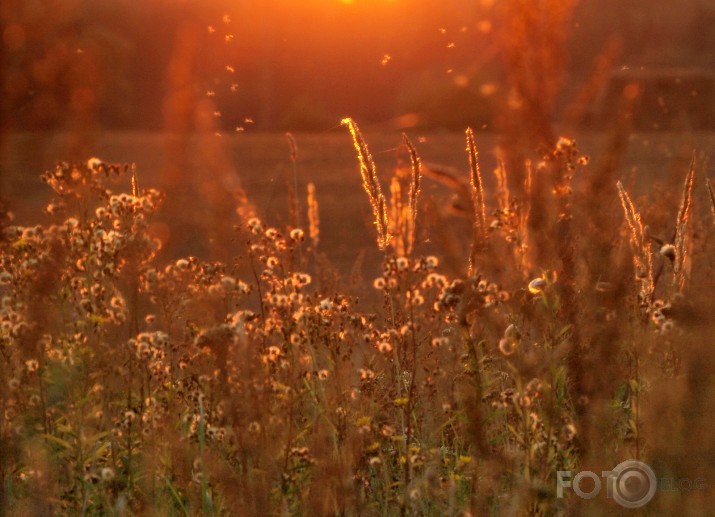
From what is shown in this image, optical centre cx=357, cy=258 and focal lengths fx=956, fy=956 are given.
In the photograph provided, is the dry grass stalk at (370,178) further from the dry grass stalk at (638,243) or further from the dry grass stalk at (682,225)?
the dry grass stalk at (682,225)

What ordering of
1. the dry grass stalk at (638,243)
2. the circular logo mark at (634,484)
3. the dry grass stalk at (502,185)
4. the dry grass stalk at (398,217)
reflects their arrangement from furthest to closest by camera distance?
the dry grass stalk at (502,185), the dry grass stalk at (638,243), the dry grass stalk at (398,217), the circular logo mark at (634,484)

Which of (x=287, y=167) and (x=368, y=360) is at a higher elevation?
(x=287, y=167)

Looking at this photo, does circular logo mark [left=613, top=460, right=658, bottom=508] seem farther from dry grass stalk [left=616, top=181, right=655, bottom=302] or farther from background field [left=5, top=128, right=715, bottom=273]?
background field [left=5, top=128, right=715, bottom=273]

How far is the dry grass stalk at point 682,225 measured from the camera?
280 centimetres

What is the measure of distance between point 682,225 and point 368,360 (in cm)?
143

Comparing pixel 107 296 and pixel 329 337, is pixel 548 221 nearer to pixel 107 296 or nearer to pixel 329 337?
pixel 329 337

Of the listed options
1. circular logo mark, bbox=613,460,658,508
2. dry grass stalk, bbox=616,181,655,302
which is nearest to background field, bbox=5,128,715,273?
dry grass stalk, bbox=616,181,655,302

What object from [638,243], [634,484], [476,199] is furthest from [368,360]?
[634,484]

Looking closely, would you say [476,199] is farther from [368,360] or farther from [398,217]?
[368,360]

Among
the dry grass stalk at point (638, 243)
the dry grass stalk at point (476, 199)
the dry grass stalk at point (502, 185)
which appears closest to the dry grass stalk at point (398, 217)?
the dry grass stalk at point (476, 199)

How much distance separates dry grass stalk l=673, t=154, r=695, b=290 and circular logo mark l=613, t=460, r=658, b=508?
0.73m

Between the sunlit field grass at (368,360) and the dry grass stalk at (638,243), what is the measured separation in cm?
1

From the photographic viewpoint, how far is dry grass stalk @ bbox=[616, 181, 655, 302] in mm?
2793

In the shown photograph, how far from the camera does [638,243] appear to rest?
2.80 metres
